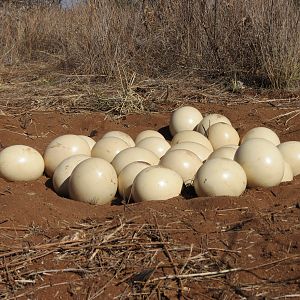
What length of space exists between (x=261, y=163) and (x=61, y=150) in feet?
5.15

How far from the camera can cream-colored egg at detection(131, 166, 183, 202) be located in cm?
362

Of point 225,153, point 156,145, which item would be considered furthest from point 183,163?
point 156,145

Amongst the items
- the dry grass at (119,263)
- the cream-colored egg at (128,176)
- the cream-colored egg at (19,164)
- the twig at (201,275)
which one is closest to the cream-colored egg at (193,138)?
the cream-colored egg at (128,176)

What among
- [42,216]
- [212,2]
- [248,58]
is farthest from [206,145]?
[212,2]

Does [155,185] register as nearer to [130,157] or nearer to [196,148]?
[130,157]

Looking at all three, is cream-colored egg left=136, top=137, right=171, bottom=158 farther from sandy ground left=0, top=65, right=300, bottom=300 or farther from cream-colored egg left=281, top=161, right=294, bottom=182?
cream-colored egg left=281, top=161, right=294, bottom=182

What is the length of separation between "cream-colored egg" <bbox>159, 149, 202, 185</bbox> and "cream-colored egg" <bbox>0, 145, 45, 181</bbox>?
3.27 ft

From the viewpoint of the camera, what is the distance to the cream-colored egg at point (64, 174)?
3994 millimetres

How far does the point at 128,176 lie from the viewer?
3.84 meters

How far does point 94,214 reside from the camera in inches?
137

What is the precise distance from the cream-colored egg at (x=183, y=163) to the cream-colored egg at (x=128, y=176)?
165mm

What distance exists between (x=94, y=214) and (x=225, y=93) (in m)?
3.96

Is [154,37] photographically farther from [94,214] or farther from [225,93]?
[94,214]

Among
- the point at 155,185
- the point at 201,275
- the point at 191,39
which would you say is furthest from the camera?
the point at 191,39
